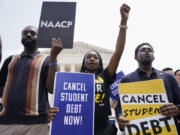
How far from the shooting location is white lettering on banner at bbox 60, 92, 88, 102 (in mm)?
2066

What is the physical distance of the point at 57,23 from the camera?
2.14m

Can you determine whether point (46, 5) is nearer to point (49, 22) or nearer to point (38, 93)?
point (49, 22)

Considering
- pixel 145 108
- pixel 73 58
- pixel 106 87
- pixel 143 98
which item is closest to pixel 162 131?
pixel 145 108

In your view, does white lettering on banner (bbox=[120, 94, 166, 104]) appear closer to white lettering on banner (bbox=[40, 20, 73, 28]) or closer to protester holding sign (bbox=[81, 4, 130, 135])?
protester holding sign (bbox=[81, 4, 130, 135])

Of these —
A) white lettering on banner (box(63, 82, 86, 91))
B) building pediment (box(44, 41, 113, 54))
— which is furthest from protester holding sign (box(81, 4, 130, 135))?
building pediment (box(44, 41, 113, 54))

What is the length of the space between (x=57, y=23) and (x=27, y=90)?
33.7 inches

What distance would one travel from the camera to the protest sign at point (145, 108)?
1877 millimetres

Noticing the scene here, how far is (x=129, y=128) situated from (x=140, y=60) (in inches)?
39.1

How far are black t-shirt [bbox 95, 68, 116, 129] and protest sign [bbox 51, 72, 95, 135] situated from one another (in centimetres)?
31

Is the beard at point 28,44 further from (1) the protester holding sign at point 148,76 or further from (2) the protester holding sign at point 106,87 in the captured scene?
(1) the protester holding sign at point 148,76

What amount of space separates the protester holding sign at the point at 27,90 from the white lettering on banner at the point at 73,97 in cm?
18

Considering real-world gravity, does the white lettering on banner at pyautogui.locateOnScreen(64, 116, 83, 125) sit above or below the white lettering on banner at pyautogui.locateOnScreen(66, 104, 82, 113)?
below

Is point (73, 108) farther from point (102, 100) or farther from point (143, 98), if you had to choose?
point (143, 98)

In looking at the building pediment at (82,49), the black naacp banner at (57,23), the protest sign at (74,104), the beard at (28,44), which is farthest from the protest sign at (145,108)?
the building pediment at (82,49)
